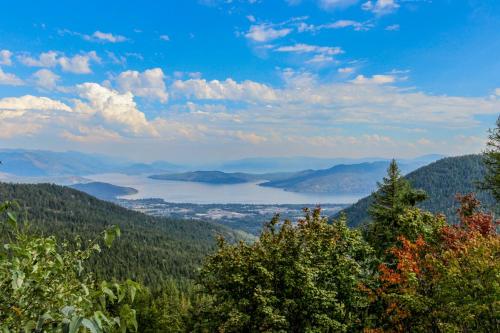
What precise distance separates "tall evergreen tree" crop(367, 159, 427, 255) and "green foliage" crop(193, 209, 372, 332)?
22.8 feet

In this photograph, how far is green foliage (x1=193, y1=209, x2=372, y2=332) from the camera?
22297 mm

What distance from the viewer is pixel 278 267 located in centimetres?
2439

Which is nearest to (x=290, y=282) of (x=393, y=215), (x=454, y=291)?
(x=454, y=291)

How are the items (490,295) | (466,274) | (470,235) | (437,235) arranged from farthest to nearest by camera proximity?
(437,235)
(470,235)
(466,274)
(490,295)

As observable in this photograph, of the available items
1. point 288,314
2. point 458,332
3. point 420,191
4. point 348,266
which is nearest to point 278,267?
point 288,314

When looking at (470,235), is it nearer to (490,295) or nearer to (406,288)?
(406,288)

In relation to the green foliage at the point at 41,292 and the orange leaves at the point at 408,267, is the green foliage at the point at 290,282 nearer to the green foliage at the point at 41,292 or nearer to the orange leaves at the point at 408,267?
→ the orange leaves at the point at 408,267

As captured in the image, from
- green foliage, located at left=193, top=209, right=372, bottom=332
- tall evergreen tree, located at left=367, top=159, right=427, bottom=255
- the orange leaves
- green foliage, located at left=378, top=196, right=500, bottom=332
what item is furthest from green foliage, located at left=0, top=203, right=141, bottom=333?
tall evergreen tree, located at left=367, top=159, right=427, bottom=255

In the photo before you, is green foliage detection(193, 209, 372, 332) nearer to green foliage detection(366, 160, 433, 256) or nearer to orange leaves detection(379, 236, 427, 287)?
orange leaves detection(379, 236, 427, 287)

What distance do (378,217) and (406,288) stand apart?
571 inches

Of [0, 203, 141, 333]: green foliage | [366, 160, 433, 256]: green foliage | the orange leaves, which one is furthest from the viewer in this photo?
[366, 160, 433, 256]: green foliage

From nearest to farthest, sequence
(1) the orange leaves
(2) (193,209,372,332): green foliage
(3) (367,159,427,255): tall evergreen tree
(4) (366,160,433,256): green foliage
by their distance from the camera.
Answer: (1) the orange leaves < (2) (193,209,372,332): green foliage < (4) (366,160,433,256): green foliage < (3) (367,159,427,255): tall evergreen tree

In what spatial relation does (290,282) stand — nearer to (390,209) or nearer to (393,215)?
(393,215)

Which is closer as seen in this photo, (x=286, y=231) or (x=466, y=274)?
(x=466, y=274)
